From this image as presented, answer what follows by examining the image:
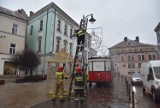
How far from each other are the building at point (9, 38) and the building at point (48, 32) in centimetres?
266

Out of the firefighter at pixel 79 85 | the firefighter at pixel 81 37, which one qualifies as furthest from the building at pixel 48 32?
the firefighter at pixel 79 85

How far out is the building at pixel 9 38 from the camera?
23.7 meters

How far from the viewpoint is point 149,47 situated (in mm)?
60375

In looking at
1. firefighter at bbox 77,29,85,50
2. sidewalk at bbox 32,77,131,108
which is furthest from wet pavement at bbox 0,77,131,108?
firefighter at bbox 77,29,85,50

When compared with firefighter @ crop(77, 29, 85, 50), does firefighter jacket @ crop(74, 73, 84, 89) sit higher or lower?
lower

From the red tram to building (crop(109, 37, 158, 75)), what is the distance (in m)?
44.0

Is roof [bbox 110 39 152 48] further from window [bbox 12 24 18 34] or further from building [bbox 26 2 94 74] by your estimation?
window [bbox 12 24 18 34]

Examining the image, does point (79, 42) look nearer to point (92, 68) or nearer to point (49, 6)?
point (92, 68)

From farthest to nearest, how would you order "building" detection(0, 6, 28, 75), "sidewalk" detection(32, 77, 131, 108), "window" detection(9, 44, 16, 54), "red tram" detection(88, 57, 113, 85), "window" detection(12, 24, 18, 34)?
"window" detection(12, 24, 18, 34)
"window" detection(9, 44, 16, 54)
"building" detection(0, 6, 28, 75)
"red tram" detection(88, 57, 113, 85)
"sidewalk" detection(32, 77, 131, 108)

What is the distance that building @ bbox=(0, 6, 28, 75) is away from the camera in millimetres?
23688

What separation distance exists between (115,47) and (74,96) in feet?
195

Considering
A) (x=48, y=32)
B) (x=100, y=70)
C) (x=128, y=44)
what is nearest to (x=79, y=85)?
(x=100, y=70)

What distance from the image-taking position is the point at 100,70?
53.7 ft

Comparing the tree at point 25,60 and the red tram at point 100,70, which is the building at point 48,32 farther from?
the red tram at point 100,70
